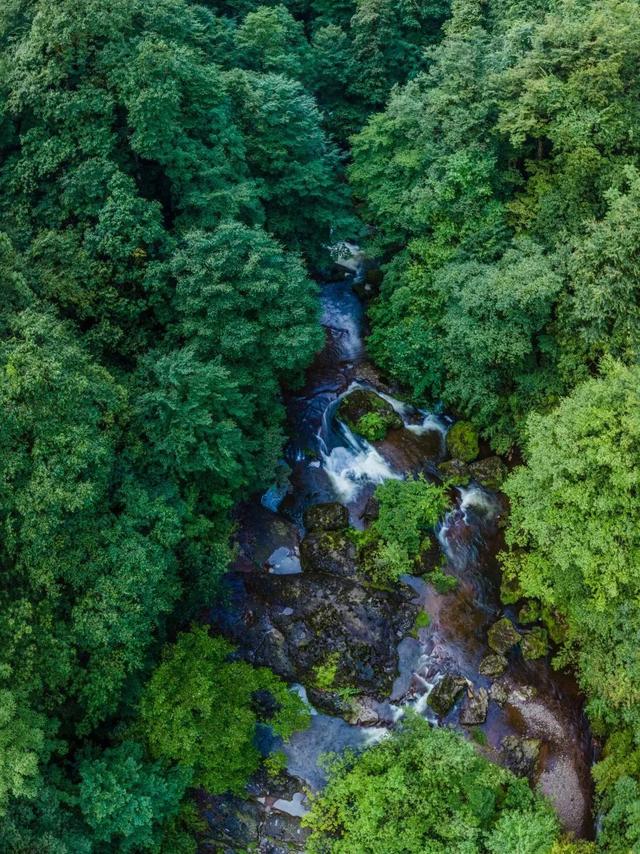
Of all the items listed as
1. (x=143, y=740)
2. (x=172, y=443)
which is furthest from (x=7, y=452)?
(x=143, y=740)

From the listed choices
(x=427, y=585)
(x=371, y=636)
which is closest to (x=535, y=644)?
(x=427, y=585)

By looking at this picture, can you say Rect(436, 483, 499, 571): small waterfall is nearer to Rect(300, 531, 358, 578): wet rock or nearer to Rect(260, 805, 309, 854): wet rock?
Rect(300, 531, 358, 578): wet rock

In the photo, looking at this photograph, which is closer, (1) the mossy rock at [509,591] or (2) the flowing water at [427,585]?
(2) the flowing water at [427,585]

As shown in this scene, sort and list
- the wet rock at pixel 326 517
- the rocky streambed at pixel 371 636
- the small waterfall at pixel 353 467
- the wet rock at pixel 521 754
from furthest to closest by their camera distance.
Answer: the small waterfall at pixel 353 467, the wet rock at pixel 326 517, the wet rock at pixel 521 754, the rocky streambed at pixel 371 636

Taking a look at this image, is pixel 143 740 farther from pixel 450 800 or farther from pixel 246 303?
pixel 246 303

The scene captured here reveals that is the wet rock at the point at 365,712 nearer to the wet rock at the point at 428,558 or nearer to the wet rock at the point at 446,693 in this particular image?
the wet rock at the point at 446,693

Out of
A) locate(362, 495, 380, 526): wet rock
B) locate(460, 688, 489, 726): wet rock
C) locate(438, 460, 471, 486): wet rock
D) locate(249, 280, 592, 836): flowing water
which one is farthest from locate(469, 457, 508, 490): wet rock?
locate(460, 688, 489, 726): wet rock

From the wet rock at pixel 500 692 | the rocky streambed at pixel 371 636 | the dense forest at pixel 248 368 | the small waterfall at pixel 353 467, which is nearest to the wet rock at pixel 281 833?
the rocky streambed at pixel 371 636
